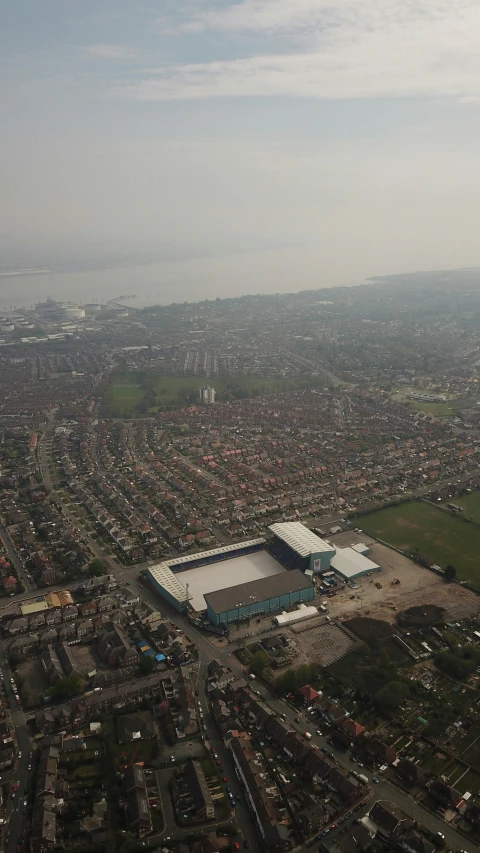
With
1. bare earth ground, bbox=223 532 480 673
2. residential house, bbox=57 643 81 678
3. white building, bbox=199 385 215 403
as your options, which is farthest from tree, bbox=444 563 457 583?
white building, bbox=199 385 215 403

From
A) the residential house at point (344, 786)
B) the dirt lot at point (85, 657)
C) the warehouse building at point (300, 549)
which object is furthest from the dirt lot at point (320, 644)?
the dirt lot at point (85, 657)

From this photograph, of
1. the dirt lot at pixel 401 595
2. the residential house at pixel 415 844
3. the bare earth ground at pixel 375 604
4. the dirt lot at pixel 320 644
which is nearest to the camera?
the residential house at pixel 415 844

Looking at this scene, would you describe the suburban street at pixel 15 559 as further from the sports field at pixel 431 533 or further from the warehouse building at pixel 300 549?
the sports field at pixel 431 533

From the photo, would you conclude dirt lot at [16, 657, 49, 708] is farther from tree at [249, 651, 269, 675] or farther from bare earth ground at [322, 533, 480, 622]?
bare earth ground at [322, 533, 480, 622]

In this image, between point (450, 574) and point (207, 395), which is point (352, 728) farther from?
point (207, 395)

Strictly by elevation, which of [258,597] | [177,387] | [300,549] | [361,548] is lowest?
[361,548]

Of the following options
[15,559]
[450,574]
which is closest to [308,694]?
[450,574]

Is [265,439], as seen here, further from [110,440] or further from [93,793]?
[93,793]
